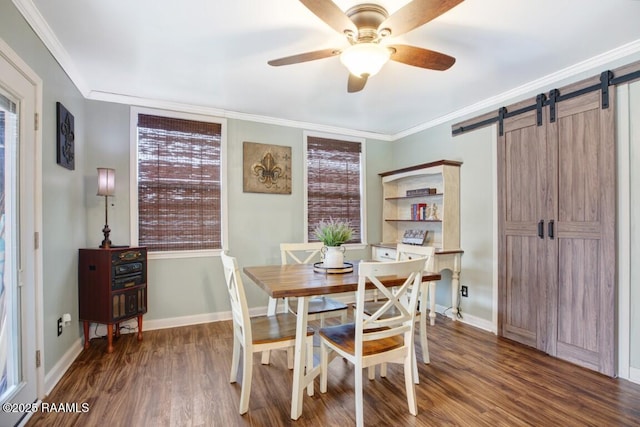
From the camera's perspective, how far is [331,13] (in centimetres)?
160

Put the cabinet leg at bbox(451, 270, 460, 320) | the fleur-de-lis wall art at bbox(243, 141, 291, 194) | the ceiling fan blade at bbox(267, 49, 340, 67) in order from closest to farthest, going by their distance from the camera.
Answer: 1. the ceiling fan blade at bbox(267, 49, 340, 67)
2. the cabinet leg at bbox(451, 270, 460, 320)
3. the fleur-de-lis wall art at bbox(243, 141, 291, 194)

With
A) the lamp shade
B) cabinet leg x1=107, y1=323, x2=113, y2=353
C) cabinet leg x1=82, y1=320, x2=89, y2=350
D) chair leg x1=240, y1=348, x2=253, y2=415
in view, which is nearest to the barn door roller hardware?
chair leg x1=240, y1=348, x2=253, y2=415

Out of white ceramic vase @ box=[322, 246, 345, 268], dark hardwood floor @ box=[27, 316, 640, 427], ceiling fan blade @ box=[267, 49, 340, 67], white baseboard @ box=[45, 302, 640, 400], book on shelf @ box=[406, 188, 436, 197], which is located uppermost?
ceiling fan blade @ box=[267, 49, 340, 67]

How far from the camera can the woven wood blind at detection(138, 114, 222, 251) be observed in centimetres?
337

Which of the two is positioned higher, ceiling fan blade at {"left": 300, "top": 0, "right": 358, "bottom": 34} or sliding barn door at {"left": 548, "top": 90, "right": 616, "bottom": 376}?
ceiling fan blade at {"left": 300, "top": 0, "right": 358, "bottom": 34}

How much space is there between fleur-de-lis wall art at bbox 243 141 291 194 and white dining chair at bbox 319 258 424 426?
2.28 meters

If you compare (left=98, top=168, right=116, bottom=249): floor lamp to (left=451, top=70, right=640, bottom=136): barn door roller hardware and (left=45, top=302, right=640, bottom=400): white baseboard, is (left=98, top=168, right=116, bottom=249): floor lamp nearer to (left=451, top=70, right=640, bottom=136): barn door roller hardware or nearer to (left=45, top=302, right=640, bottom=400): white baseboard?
(left=45, top=302, right=640, bottom=400): white baseboard

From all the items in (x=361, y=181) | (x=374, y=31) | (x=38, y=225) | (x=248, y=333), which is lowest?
(x=248, y=333)

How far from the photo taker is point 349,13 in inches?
73.9

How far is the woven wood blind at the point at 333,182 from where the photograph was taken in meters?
4.25

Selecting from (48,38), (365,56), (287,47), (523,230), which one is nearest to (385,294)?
(365,56)

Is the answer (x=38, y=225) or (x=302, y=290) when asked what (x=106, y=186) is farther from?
(x=302, y=290)

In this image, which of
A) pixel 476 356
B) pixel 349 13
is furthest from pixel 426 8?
pixel 476 356

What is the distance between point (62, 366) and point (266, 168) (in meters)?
2.65
